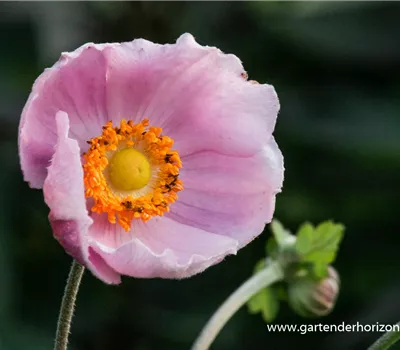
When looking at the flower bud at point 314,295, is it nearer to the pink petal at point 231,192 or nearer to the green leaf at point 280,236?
the green leaf at point 280,236

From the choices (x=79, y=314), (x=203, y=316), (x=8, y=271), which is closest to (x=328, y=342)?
(x=203, y=316)

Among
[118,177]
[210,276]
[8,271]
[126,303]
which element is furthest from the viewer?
[210,276]

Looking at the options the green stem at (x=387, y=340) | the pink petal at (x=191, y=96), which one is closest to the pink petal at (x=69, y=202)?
the pink petal at (x=191, y=96)

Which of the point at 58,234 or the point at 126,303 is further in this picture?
the point at 126,303

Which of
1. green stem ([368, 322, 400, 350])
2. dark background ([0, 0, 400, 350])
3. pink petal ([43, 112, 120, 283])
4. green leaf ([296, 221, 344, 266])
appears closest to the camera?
pink petal ([43, 112, 120, 283])

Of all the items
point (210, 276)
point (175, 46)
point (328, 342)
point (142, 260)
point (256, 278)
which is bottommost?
point (142, 260)

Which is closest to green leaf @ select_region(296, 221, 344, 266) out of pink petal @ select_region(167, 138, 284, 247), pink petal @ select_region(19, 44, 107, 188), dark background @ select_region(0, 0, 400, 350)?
pink petal @ select_region(167, 138, 284, 247)

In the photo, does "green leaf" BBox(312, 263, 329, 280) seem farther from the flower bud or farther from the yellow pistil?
the yellow pistil

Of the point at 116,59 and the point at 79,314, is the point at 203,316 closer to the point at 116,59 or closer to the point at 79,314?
the point at 79,314
